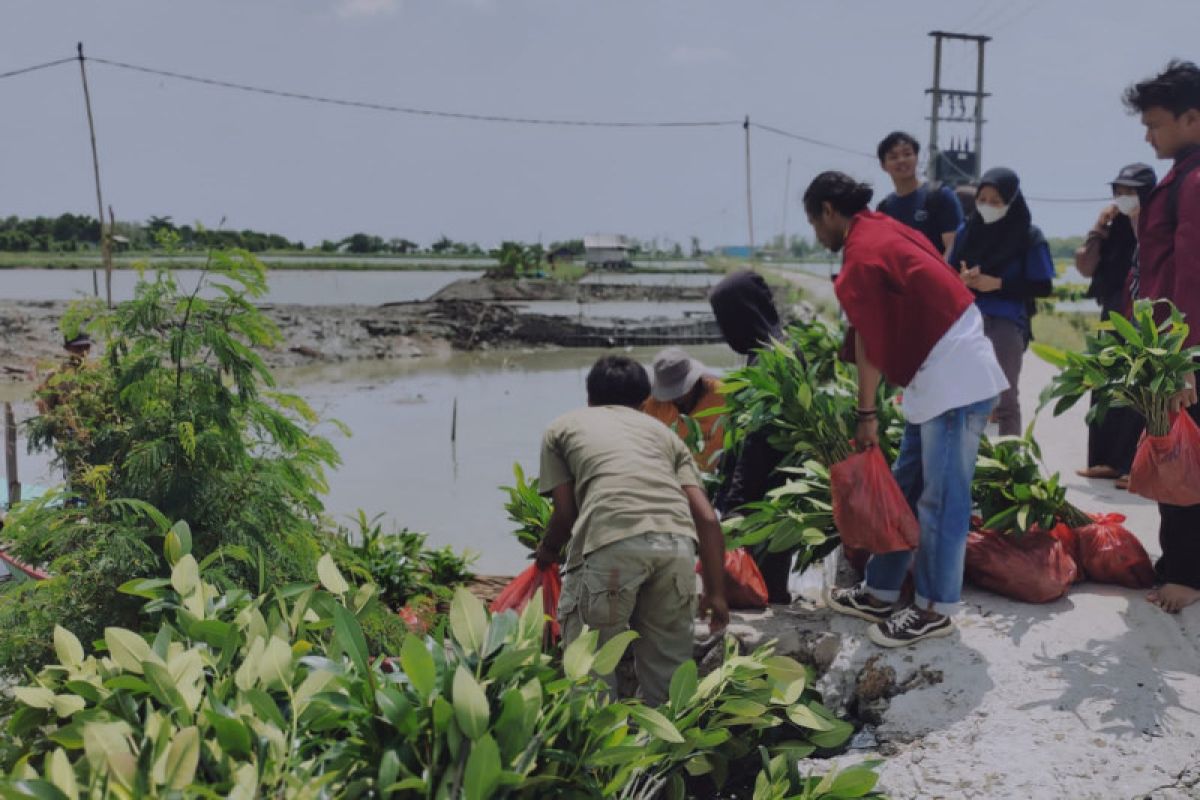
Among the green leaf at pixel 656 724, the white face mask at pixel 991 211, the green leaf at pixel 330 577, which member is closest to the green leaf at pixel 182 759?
the green leaf at pixel 330 577

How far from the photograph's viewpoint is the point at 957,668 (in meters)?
3.05

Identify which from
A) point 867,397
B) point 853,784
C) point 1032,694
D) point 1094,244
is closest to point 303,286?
point 1094,244

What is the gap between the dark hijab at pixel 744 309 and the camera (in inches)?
156

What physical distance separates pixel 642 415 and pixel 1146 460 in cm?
168

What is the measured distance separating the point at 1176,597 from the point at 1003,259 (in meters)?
2.02

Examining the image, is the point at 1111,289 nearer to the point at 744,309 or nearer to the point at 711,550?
the point at 744,309

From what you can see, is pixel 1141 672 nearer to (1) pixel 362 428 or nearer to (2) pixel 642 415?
(2) pixel 642 415

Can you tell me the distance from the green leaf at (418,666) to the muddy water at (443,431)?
7.97 ft

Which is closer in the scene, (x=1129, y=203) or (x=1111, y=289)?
(x=1129, y=203)

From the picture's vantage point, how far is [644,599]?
2.89 metres

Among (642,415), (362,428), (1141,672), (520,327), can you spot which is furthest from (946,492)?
(520,327)

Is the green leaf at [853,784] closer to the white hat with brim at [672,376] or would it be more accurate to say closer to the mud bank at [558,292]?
the white hat with brim at [672,376]

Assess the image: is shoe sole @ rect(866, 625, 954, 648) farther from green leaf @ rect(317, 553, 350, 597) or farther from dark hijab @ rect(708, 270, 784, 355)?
green leaf @ rect(317, 553, 350, 597)

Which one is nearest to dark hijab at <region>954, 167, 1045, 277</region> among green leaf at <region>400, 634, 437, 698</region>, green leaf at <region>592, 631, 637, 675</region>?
green leaf at <region>592, 631, 637, 675</region>
